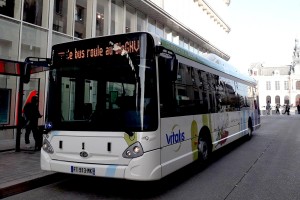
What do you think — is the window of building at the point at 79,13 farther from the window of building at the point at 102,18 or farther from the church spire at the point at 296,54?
the church spire at the point at 296,54

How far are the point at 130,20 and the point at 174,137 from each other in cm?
1472

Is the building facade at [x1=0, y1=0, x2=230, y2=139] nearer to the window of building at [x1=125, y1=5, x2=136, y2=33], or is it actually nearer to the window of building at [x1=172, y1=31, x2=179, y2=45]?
the window of building at [x1=125, y1=5, x2=136, y2=33]

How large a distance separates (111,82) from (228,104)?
5.49 meters

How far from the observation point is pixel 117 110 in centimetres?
503

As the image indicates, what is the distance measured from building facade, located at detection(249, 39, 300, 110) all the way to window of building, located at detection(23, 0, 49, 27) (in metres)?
90.2

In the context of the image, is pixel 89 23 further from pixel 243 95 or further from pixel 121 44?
pixel 121 44

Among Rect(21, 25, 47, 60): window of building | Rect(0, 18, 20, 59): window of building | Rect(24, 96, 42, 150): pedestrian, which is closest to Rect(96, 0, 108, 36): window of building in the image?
Rect(21, 25, 47, 60): window of building

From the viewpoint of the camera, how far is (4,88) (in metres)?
11.6

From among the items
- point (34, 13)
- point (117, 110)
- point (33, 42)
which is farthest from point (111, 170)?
point (34, 13)

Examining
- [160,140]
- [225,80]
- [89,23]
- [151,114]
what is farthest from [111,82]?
[89,23]

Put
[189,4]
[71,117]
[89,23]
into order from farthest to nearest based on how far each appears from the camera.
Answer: [189,4] < [89,23] < [71,117]

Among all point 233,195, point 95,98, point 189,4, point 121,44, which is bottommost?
point 233,195

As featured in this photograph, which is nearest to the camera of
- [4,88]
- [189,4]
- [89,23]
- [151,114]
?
[151,114]

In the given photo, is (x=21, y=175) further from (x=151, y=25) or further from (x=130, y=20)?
(x=151, y=25)
